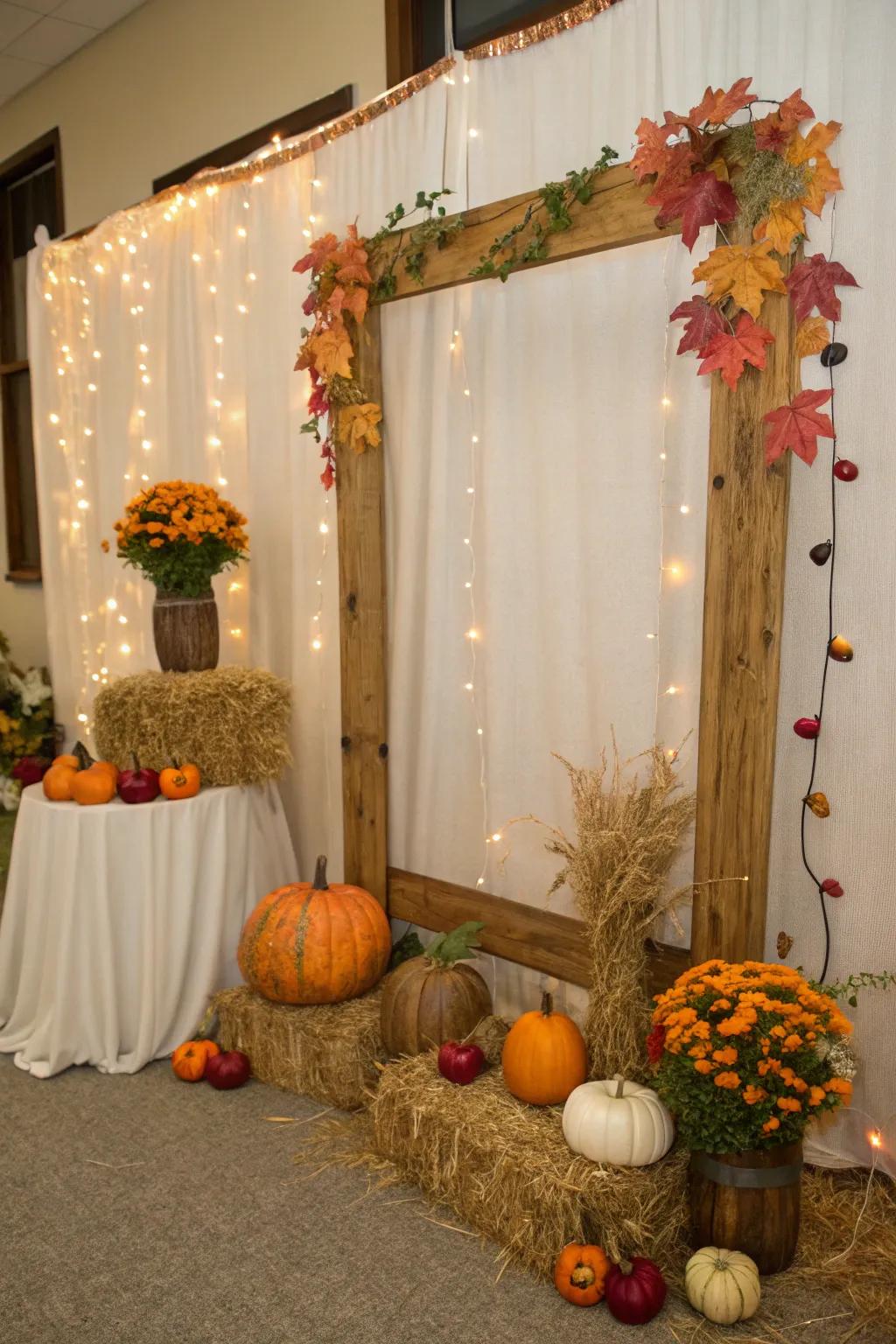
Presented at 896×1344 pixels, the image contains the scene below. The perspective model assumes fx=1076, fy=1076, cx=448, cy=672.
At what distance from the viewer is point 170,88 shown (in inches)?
168

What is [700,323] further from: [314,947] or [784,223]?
[314,947]

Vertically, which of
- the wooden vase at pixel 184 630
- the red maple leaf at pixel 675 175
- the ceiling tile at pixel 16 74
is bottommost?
the wooden vase at pixel 184 630

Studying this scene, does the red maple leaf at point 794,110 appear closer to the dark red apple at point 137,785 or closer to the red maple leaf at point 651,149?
the red maple leaf at point 651,149

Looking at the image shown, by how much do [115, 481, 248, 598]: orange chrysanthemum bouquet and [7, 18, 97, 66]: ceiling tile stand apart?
2.78 m

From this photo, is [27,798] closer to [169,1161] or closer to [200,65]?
[169,1161]

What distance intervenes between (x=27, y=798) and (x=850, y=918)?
2196 millimetres

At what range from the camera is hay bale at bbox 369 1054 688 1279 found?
202cm

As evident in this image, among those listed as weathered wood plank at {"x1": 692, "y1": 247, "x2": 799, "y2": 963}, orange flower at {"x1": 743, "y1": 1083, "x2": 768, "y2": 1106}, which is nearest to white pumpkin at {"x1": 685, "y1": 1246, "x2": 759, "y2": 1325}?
orange flower at {"x1": 743, "y1": 1083, "x2": 768, "y2": 1106}

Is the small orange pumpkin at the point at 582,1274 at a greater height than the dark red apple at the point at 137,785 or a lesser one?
lesser

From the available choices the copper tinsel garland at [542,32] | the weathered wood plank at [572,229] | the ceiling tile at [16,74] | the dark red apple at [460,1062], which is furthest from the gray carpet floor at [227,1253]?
the ceiling tile at [16,74]

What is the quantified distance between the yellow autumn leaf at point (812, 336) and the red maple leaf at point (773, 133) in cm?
32

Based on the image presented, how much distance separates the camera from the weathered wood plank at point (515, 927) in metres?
2.42

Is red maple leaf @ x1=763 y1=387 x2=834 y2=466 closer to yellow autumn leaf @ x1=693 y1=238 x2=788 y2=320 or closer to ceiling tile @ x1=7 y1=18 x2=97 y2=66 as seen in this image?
yellow autumn leaf @ x1=693 y1=238 x2=788 y2=320

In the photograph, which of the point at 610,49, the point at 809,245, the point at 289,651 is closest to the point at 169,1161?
the point at 289,651
